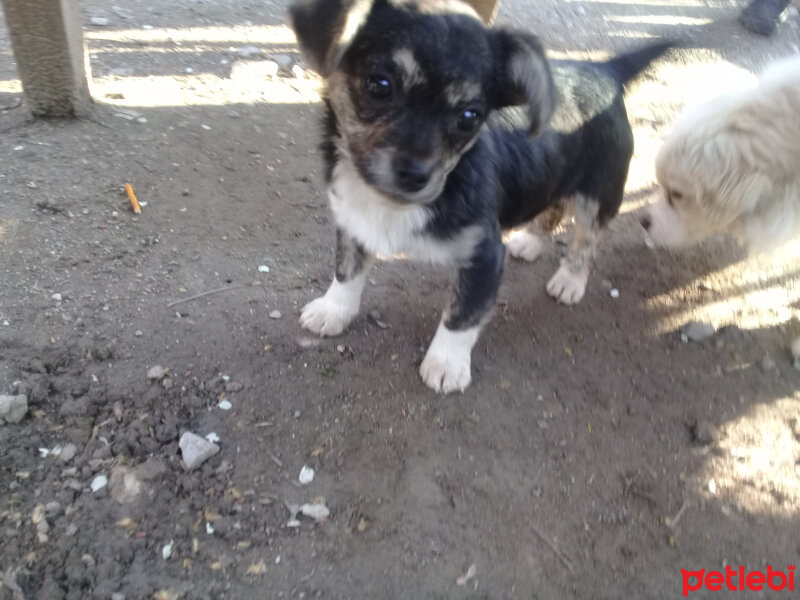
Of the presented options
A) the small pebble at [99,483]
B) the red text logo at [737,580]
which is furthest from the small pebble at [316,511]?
the red text logo at [737,580]

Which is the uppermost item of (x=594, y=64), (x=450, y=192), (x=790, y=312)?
(x=594, y=64)

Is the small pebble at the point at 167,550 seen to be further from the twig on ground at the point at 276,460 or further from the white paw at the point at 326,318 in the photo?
the white paw at the point at 326,318

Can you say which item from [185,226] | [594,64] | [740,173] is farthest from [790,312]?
[185,226]

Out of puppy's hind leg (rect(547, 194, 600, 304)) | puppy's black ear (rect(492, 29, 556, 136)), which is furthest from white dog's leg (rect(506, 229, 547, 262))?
puppy's black ear (rect(492, 29, 556, 136))

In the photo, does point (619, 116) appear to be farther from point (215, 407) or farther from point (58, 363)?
point (58, 363)

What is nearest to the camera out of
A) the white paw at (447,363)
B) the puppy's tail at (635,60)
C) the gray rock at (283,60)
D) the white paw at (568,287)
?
the white paw at (447,363)

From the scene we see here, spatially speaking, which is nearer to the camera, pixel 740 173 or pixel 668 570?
pixel 668 570

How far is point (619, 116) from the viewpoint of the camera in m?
3.11

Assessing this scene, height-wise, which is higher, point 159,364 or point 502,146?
point 502,146

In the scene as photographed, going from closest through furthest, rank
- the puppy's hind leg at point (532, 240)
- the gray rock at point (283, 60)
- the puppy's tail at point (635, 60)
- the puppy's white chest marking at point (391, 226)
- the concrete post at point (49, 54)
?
the puppy's white chest marking at point (391, 226) < the puppy's tail at point (635, 60) < the concrete post at point (49, 54) < the puppy's hind leg at point (532, 240) < the gray rock at point (283, 60)

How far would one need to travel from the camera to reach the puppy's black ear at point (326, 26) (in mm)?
2008

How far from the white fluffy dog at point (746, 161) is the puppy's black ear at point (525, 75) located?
1154 millimetres

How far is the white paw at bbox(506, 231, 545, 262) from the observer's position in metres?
3.89

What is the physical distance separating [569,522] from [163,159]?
3.15 m
